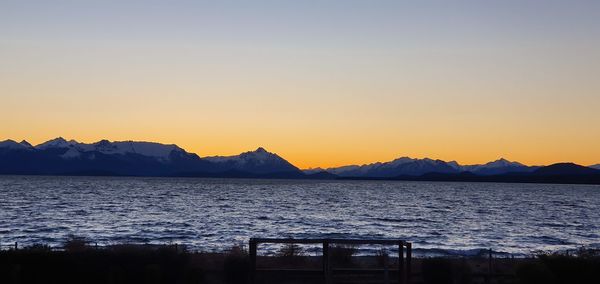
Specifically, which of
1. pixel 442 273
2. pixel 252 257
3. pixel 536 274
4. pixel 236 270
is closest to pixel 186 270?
pixel 236 270

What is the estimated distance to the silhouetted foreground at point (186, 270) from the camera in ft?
77.3

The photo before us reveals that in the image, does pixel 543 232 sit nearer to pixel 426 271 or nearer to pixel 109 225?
pixel 109 225

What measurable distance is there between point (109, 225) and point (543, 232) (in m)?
41.0

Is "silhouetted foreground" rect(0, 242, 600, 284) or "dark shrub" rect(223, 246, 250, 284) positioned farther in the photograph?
"dark shrub" rect(223, 246, 250, 284)

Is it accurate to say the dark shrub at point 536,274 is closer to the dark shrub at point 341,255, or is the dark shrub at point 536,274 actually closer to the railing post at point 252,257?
the railing post at point 252,257

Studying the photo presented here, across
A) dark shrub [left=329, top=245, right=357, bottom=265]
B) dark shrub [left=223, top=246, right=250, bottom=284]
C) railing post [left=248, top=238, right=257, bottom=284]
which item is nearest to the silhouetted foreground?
dark shrub [left=223, top=246, right=250, bottom=284]

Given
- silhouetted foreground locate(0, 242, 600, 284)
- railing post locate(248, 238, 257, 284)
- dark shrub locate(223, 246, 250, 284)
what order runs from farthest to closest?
dark shrub locate(223, 246, 250, 284), silhouetted foreground locate(0, 242, 600, 284), railing post locate(248, 238, 257, 284)

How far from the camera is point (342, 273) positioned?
1062 inches

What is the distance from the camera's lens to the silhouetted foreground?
928 inches

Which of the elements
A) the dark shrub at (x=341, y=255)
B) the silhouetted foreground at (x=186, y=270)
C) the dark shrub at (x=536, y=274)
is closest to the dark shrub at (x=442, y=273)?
the silhouetted foreground at (x=186, y=270)

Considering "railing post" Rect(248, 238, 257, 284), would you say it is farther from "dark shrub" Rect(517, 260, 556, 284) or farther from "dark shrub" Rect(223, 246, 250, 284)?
"dark shrub" Rect(517, 260, 556, 284)

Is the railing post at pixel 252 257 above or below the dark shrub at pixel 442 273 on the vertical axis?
above

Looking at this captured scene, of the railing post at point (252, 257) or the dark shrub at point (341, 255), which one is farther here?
the dark shrub at point (341, 255)

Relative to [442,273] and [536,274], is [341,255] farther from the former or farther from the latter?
[536,274]
